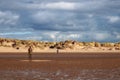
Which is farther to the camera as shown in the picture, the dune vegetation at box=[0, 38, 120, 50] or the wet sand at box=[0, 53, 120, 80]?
the dune vegetation at box=[0, 38, 120, 50]

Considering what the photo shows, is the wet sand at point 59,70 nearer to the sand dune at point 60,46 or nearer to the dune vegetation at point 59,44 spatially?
the sand dune at point 60,46

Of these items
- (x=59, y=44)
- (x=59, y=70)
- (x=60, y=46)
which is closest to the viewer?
(x=59, y=70)

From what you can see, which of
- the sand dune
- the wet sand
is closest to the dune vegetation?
the sand dune

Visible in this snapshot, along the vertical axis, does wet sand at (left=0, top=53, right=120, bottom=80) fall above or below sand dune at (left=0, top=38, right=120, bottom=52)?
below

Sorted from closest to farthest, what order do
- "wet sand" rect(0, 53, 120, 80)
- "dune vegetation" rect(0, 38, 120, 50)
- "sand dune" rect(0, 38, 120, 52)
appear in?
1. "wet sand" rect(0, 53, 120, 80)
2. "sand dune" rect(0, 38, 120, 52)
3. "dune vegetation" rect(0, 38, 120, 50)

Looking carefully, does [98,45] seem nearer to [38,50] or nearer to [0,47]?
[38,50]

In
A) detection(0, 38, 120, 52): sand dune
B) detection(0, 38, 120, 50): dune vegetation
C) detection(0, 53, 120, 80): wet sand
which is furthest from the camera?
detection(0, 38, 120, 50): dune vegetation

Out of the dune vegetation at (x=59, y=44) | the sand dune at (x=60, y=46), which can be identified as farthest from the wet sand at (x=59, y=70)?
the dune vegetation at (x=59, y=44)

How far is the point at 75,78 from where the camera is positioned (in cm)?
2794

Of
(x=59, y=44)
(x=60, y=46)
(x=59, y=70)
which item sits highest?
(x=59, y=44)

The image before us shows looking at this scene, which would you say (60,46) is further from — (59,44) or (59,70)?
(59,70)

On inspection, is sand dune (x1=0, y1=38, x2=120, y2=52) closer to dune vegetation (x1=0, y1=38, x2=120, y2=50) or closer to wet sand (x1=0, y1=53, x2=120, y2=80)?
dune vegetation (x1=0, y1=38, x2=120, y2=50)

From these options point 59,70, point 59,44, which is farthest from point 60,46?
point 59,70

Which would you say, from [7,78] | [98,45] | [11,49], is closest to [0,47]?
[11,49]
